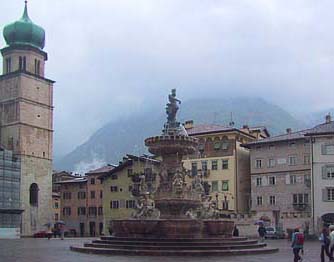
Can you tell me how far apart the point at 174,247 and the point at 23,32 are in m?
76.6

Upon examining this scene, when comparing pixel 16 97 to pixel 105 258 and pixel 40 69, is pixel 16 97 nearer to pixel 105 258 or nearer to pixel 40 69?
pixel 40 69

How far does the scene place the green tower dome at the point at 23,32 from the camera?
95.6 meters

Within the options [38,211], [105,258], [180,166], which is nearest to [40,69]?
[38,211]

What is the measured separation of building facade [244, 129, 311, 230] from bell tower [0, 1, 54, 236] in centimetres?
3526

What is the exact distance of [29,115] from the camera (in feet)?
308

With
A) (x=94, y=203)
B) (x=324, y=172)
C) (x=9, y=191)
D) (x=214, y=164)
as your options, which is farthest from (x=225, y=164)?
(x=9, y=191)

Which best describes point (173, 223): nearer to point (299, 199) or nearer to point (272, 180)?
point (299, 199)

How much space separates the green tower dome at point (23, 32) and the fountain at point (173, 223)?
6265 cm


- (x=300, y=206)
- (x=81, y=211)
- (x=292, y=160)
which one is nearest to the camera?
(x=300, y=206)

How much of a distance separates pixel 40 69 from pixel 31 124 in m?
10.6

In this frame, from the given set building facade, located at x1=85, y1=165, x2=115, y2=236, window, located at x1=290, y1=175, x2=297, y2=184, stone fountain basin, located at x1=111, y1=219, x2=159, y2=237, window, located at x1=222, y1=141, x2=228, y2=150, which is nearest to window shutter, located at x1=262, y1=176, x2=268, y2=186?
window, located at x1=290, y1=175, x2=297, y2=184

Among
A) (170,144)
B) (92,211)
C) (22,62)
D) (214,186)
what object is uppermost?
(22,62)

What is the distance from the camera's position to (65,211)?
99250 millimetres

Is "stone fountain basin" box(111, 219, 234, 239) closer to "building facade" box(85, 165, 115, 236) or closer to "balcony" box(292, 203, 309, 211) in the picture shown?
"balcony" box(292, 203, 309, 211)
